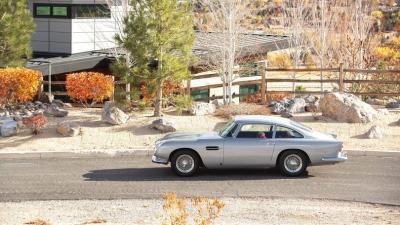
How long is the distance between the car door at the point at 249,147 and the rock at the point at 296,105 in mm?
6996

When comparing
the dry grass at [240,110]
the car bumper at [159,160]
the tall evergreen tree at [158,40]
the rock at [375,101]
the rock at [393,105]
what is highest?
the tall evergreen tree at [158,40]

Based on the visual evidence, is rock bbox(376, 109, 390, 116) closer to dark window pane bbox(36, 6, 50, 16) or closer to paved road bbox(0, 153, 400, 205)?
paved road bbox(0, 153, 400, 205)

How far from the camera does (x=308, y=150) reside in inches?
627

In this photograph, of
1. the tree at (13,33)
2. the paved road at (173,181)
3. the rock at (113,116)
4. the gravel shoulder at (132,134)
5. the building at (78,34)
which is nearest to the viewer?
the paved road at (173,181)

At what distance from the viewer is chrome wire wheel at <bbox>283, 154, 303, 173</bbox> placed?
16062 millimetres

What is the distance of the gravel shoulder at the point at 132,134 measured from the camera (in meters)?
19.2

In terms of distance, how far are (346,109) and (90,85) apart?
24.7 feet

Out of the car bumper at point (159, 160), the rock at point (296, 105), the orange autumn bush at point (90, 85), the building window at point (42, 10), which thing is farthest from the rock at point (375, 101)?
the building window at point (42, 10)

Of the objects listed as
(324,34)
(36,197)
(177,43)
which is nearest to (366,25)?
(324,34)

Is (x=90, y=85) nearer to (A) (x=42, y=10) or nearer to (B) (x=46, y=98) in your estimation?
(B) (x=46, y=98)

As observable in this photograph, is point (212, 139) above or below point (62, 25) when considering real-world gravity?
below

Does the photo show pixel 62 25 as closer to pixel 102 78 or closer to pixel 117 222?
pixel 102 78

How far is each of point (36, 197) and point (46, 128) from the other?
6.33 meters

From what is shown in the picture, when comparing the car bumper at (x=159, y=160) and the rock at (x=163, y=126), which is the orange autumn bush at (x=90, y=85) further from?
the car bumper at (x=159, y=160)
